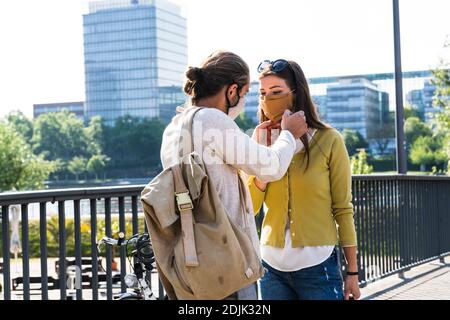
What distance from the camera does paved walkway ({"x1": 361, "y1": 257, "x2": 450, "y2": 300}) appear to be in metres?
8.83

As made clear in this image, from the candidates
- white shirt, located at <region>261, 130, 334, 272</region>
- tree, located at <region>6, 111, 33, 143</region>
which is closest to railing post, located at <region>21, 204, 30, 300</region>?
white shirt, located at <region>261, 130, 334, 272</region>

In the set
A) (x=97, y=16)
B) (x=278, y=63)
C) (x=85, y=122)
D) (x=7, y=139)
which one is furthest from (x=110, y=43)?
(x=278, y=63)

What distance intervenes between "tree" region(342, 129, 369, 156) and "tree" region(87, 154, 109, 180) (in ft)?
136

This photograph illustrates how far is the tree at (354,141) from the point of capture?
13975 centimetres

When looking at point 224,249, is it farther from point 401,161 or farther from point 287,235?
point 401,161

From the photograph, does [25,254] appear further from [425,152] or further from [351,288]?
[425,152]

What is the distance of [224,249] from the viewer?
309 cm

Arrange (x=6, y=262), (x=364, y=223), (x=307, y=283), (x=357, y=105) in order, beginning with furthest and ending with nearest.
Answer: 1. (x=357, y=105)
2. (x=364, y=223)
3. (x=6, y=262)
4. (x=307, y=283)

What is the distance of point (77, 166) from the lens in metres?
156

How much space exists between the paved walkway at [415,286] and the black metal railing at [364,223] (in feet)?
0.43

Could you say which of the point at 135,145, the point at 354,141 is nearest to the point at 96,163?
the point at 135,145

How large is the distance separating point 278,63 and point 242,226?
2.98 feet

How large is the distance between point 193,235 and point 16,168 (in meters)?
77.9

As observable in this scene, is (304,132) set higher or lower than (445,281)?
higher
